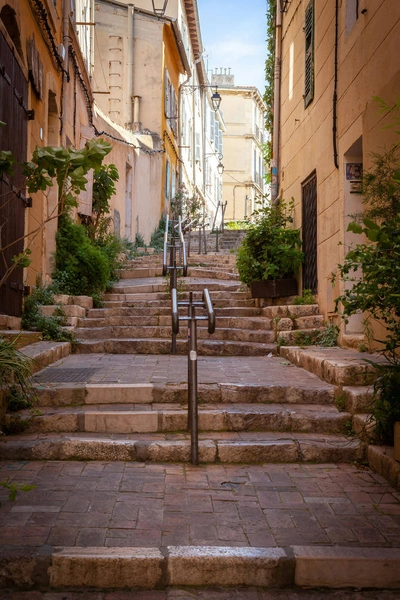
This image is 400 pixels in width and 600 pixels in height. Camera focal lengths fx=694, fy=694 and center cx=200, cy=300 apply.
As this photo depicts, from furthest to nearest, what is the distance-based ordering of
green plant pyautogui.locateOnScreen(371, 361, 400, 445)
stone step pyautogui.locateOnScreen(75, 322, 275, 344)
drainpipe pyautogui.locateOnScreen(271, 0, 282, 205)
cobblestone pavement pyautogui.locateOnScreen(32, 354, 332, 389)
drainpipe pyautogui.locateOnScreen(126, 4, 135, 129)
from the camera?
drainpipe pyautogui.locateOnScreen(126, 4, 135, 129)
drainpipe pyautogui.locateOnScreen(271, 0, 282, 205)
stone step pyautogui.locateOnScreen(75, 322, 275, 344)
cobblestone pavement pyautogui.locateOnScreen(32, 354, 332, 389)
green plant pyautogui.locateOnScreen(371, 361, 400, 445)

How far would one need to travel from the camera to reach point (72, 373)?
6398mm

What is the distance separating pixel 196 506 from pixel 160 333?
4.89 metres

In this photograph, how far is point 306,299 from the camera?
9.20 m

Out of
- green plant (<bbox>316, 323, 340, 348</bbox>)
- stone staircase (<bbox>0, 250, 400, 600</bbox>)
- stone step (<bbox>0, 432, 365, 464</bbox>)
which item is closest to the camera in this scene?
stone staircase (<bbox>0, 250, 400, 600</bbox>)

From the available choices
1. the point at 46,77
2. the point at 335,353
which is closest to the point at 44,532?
the point at 335,353

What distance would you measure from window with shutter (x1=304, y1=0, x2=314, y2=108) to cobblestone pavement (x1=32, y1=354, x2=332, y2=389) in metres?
3.98

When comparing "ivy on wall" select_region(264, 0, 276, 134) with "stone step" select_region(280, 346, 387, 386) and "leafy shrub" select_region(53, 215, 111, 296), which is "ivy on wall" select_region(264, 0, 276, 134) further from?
"stone step" select_region(280, 346, 387, 386)

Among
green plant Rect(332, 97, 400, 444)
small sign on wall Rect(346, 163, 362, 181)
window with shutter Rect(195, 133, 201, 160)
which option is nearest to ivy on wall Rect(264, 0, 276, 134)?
small sign on wall Rect(346, 163, 362, 181)

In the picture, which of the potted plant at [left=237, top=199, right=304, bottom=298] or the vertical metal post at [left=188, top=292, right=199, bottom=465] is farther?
the potted plant at [left=237, top=199, right=304, bottom=298]

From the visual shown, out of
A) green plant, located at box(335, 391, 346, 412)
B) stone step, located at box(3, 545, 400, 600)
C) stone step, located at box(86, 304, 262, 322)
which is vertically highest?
stone step, located at box(86, 304, 262, 322)

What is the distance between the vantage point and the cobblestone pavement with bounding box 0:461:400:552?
3.48 metres

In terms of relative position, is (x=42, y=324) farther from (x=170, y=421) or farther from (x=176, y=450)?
(x=176, y=450)

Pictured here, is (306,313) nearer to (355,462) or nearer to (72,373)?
(72,373)

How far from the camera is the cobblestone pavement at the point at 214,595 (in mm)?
3139
